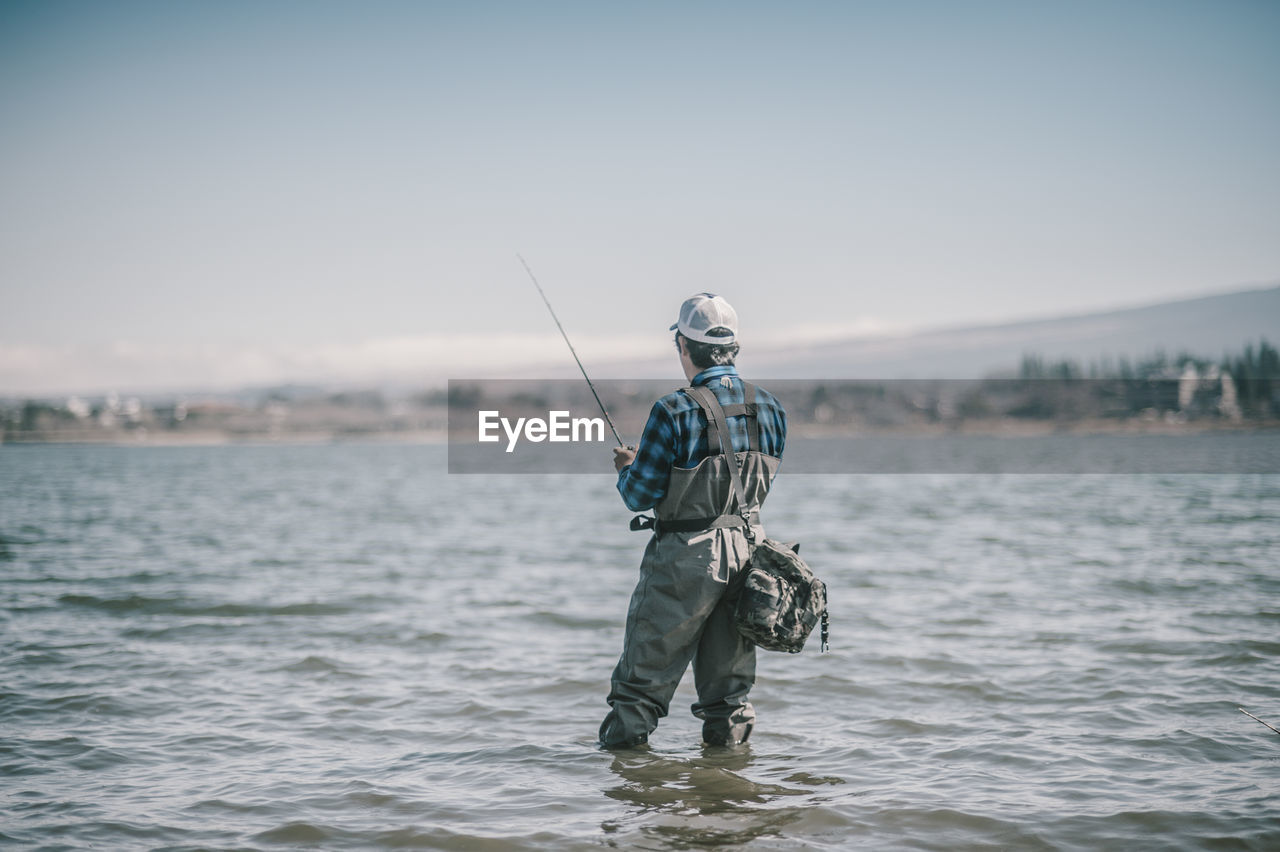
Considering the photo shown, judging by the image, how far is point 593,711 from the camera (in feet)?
24.6

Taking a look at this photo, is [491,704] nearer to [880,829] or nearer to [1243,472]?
[880,829]

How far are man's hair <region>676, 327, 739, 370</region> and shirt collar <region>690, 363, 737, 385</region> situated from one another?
2 cm

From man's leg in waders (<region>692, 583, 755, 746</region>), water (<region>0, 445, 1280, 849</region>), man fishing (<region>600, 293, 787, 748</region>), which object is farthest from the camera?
Result: man's leg in waders (<region>692, 583, 755, 746</region>)

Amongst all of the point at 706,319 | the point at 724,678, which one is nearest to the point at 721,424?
the point at 706,319

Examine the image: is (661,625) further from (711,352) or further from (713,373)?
(711,352)

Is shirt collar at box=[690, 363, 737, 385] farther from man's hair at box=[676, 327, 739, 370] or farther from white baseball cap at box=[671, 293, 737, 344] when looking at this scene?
white baseball cap at box=[671, 293, 737, 344]

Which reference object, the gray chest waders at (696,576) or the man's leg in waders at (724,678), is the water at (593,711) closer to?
the man's leg in waders at (724,678)

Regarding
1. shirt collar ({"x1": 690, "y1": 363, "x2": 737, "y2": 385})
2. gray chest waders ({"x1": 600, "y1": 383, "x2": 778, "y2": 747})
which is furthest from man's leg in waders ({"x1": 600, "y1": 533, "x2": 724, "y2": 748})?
shirt collar ({"x1": 690, "y1": 363, "x2": 737, "y2": 385})

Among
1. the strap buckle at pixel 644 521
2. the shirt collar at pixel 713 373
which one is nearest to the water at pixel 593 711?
the strap buckle at pixel 644 521

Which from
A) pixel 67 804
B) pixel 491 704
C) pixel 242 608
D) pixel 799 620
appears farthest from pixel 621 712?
pixel 242 608

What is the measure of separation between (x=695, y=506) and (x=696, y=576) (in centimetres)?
36

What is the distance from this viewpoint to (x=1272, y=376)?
13812 centimetres

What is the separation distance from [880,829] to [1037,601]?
7.89 meters

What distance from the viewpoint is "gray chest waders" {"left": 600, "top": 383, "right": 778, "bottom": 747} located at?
5.29 meters
